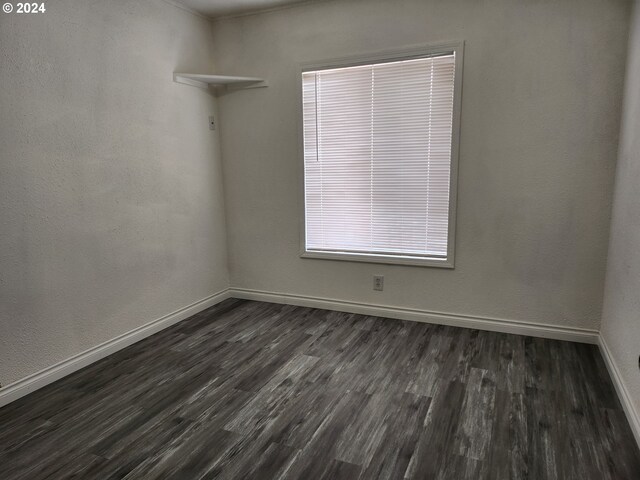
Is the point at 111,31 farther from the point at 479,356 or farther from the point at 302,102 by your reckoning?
the point at 479,356

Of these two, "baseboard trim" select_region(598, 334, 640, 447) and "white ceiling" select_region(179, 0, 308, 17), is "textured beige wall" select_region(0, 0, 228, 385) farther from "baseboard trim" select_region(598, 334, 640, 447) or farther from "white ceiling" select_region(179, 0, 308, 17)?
"baseboard trim" select_region(598, 334, 640, 447)

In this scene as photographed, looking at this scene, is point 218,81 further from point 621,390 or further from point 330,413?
point 621,390

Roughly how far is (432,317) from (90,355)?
8.47 feet

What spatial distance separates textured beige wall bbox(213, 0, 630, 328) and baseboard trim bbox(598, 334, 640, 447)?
32 centimetres

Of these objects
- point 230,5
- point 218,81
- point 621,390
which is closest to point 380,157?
point 218,81

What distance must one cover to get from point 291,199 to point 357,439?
90.6 inches

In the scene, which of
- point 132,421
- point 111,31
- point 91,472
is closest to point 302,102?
point 111,31

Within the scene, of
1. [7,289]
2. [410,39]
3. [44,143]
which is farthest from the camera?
[410,39]

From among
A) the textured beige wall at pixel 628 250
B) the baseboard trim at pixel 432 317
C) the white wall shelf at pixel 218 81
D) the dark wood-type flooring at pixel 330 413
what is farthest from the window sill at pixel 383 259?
the white wall shelf at pixel 218 81

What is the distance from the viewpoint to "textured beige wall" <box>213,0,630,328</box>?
2.75 metres

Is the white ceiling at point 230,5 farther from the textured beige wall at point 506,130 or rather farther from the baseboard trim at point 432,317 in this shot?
the baseboard trim at point 432,317

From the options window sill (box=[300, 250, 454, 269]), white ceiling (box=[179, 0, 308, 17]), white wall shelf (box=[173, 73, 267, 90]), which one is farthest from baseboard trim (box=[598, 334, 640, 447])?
white ceiling (box=[179, 0, 308, 17])

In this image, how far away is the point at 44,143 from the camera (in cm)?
246

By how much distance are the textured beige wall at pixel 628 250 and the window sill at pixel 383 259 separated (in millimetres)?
1078
